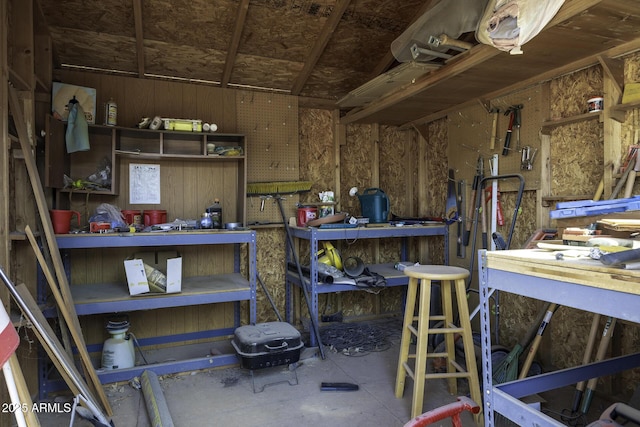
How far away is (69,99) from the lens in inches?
120

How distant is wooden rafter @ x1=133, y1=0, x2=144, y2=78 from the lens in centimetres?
286

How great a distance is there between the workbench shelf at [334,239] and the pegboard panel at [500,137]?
647 millimetres

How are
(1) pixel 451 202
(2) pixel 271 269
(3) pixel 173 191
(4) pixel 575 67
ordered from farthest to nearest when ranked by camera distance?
(2) pixel 271 269 < (1) pixel 451 202 < (3) pixel 173 191 < (4) pixel 575 67

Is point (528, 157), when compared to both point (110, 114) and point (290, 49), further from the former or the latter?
point (110, 114)

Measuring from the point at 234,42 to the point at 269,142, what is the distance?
0.97m

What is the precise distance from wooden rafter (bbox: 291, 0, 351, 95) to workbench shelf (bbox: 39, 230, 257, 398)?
166 centimetres

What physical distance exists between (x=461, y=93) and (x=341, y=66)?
120cm

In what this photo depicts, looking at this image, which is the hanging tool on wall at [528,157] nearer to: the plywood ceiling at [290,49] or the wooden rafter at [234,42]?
the plywood ceiling at [290,49]

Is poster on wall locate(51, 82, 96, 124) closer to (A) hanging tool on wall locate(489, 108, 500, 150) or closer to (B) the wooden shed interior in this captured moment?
(B) the wooden shed interior

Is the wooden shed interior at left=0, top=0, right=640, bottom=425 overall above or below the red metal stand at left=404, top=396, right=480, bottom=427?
above

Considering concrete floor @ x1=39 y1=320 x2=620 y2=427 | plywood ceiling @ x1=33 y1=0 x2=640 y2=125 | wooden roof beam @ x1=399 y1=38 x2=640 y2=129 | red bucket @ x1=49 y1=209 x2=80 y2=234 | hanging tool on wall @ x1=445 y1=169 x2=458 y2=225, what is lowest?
concrete floor @ x1=39 y1=320 x2=620 y2=427

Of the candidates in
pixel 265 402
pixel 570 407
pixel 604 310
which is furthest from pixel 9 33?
pixel 570 407

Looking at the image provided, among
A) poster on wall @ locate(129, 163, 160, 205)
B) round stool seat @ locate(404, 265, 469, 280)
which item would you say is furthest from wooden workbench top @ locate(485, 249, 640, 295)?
poster on wall @ locate(129, 163, 160, 205)

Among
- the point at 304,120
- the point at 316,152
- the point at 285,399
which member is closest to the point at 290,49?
the point at 304,120
